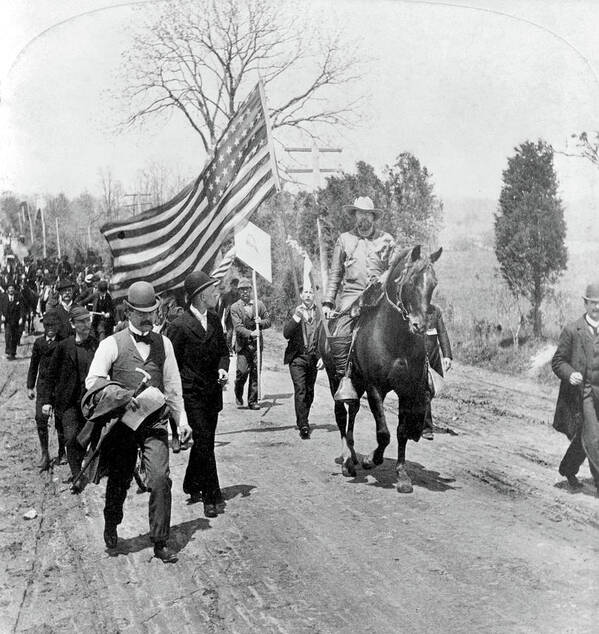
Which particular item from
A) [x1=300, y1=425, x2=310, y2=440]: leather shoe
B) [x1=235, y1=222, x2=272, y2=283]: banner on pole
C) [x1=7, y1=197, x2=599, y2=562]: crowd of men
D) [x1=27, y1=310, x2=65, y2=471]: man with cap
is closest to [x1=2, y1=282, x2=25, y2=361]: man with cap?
[x1=235, y1=222, x2=272, y2=283]: banner on pole

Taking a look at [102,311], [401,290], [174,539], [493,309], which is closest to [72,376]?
[174,539]

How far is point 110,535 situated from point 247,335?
6.03 metres

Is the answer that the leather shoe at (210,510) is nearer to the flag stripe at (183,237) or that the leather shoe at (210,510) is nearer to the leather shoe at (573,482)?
the leather shoe at (573,482)

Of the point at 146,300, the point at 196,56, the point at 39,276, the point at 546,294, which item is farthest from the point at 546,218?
the point at 39,276

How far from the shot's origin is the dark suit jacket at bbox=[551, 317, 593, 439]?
22.6 ft

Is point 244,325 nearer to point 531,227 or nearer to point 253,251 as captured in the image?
point 253,251

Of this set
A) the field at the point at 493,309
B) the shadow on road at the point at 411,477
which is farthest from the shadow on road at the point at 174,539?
the field at the point at 493,309

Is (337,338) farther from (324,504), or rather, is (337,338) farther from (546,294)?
(546,294)

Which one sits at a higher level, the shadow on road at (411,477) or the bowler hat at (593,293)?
the bowler hat at (593,293)

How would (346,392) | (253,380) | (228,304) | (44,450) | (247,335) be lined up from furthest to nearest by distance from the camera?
(228,304)
(253,380)
(247,335)
(44,450)
(346,392)

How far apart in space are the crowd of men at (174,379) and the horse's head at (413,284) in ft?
1.42

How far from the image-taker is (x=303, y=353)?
1015cm

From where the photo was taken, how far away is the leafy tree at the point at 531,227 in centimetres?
1064

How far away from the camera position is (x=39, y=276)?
24.3 metres
